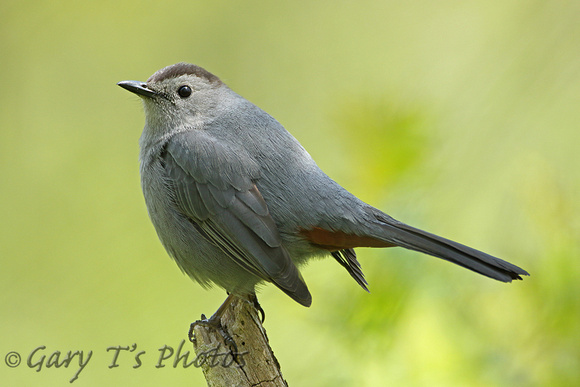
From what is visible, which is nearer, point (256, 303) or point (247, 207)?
point (247, 207)

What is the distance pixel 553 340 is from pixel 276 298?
1.54 meters

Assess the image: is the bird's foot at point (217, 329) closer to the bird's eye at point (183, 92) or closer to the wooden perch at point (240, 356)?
the wooden perch at point (240, 356)

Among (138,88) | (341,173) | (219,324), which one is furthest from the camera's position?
(341,173)

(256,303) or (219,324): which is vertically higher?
(256,303)

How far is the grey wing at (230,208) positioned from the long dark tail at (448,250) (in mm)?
515

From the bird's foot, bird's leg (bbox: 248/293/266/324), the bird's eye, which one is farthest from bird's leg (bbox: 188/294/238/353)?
the bird's eye

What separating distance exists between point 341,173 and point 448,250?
3.71 feet

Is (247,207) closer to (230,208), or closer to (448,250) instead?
(230,208)

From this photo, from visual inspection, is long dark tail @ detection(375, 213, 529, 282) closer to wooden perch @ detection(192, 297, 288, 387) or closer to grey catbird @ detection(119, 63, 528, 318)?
grey catbird @ detection(119, 63, 528, 318)

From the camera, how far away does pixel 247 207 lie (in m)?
3.34

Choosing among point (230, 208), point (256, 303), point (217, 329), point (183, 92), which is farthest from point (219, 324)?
point (183, 92)

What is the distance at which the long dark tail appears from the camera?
2908 mm

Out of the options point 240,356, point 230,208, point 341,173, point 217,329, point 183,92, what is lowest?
point 240,356

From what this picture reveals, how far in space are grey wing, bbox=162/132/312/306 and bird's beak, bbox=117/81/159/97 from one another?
0.42m
